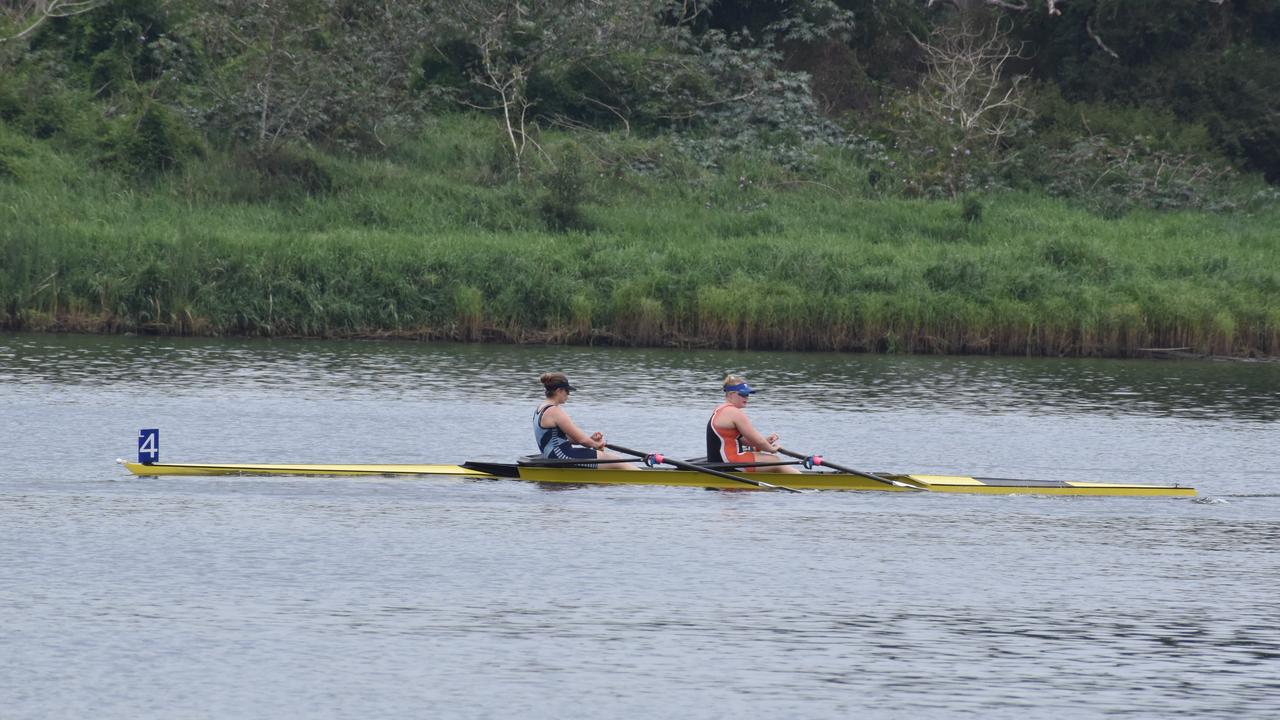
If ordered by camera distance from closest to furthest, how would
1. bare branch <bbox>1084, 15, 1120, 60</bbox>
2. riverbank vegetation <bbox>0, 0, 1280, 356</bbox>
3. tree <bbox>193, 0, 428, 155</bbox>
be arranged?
riverbank vegetation <bbox>0, 0, 1280, 356</bbox>
tree <bbox>193, 0, 428, 155</bbox>
bare branch <bbox>1084, 15, 1120, 60</bbox>

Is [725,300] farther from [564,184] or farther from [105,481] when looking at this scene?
[105,481]

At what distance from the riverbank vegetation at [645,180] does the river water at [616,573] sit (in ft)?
28.3

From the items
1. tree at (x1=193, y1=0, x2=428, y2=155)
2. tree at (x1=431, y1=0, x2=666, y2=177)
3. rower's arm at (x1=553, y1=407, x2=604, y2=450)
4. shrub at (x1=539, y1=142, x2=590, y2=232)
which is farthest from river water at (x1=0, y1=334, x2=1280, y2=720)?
tree at (x1=431, y1=0, x2=666, y2=177)

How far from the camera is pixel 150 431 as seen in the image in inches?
761

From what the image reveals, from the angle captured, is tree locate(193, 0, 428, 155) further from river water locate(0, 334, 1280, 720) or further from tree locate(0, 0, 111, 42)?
river water locate(0, 334, 1280, 720)

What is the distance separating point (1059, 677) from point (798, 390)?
17.5 meters

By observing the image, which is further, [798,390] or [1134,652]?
[798,390]

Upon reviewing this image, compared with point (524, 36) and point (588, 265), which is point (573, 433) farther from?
point (524, 36)

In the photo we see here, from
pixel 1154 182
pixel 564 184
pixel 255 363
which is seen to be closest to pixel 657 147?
pixel 564 184

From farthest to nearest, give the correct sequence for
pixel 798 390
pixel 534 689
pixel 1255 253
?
pixel 1255 253
pixel 798 390
pixel 534 689

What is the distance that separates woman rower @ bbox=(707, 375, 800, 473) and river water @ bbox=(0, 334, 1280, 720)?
1.44 feet

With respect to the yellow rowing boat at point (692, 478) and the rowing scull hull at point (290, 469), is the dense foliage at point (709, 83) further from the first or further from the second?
the yellow rowing boat at point (692, 478)

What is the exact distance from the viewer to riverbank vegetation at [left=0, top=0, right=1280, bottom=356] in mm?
36469

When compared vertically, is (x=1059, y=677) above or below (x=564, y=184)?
below
